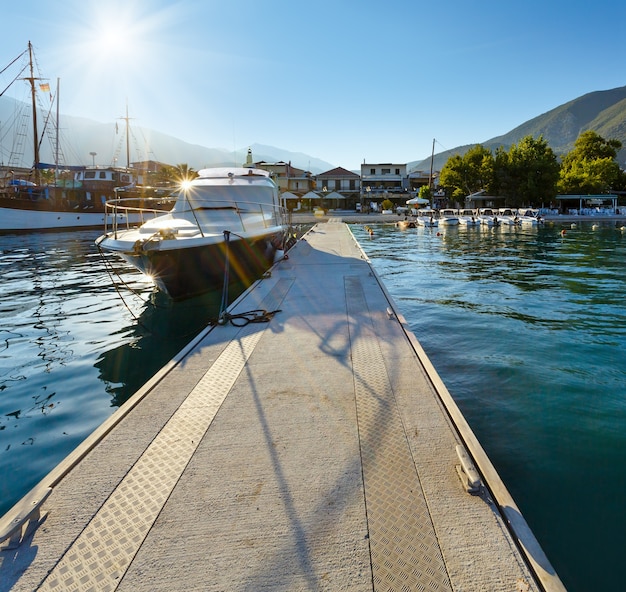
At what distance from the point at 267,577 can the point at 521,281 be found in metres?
14.6

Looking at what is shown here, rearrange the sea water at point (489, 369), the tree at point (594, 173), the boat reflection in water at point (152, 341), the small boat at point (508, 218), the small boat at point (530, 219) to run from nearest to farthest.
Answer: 1. the sea water at point (489, 369)
2. the boat reflection in water at point (152, 341)
3. the small boat at point (508, 218)
4. the small boat at point (530, 219)
5. the tree at point (594, 173)

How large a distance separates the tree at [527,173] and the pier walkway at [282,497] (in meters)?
58.5

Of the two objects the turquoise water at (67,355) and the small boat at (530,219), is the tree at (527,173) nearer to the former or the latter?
the small boat at (530,219)

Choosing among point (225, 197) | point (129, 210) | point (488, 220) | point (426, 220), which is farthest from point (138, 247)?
point (488, 220)

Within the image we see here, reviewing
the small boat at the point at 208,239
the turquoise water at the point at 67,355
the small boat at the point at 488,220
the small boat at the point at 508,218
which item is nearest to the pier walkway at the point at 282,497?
the turquoise water at the point at 67,355

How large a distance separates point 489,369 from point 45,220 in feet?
144

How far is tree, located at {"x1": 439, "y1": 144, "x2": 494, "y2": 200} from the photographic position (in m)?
58.8

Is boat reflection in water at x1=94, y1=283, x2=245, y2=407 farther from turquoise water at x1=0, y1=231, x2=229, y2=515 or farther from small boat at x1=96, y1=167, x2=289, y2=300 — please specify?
small boat at x1=96, y1=167, x2=289, y2=300

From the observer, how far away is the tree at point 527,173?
179ft

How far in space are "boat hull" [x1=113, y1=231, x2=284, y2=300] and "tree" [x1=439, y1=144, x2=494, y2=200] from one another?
5442 centimetres

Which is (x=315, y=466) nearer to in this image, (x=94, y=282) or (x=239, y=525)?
(x=239, y=525)

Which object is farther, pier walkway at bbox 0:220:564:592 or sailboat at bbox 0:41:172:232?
sailboat at bbox 0:41:172:232

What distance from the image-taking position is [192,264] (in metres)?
10.1

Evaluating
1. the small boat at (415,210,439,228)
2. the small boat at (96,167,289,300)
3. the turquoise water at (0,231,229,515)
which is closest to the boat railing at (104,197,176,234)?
the small boat at (96,167,289,300)
